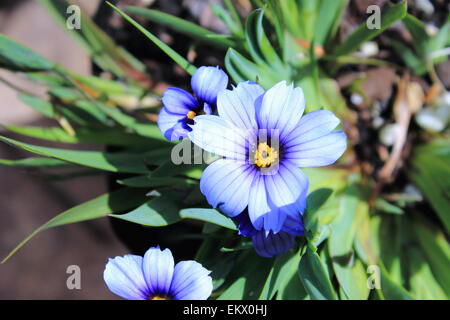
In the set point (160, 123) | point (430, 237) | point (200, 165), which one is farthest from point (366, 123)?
point (160, 123)

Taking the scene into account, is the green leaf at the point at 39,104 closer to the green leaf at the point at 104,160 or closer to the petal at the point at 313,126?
the green leaf at the point at 104,160

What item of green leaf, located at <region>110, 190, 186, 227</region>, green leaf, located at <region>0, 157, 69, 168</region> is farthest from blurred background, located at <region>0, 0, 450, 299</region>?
green leaf, located at <region>110, 190, 186, 227</region>

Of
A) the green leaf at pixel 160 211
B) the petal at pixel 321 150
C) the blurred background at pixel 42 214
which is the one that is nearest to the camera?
the petal at pixel 321 150

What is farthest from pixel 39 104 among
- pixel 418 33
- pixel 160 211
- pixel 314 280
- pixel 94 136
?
pixel 418 33

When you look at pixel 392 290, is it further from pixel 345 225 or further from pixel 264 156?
pixel 264 156

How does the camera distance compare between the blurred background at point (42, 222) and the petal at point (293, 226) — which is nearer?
the petal at point (293, 226)

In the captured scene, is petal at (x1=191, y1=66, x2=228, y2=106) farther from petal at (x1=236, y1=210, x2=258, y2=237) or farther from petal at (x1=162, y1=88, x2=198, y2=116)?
petal at (x1=236, y1=210, x2=258, y2=237)

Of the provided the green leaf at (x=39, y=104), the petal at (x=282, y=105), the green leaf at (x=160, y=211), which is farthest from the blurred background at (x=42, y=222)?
the petal at (x=282, y=105)
